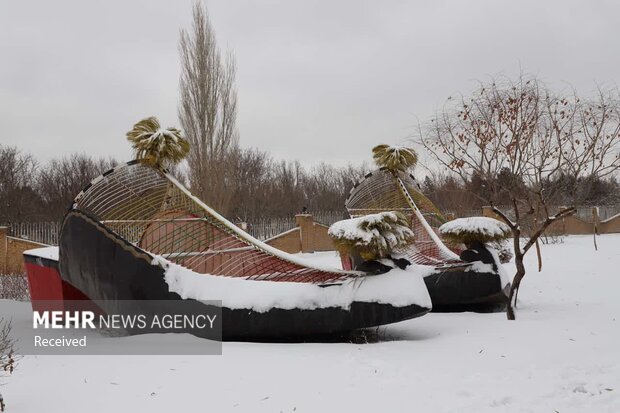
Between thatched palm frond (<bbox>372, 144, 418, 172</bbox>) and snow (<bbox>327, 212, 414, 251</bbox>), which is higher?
thatched palm frond (<bbox>372, 144, 418, 172</bbox>)

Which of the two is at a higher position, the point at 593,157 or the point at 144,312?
the point at 593,157

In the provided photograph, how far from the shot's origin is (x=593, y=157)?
6824 millimetres

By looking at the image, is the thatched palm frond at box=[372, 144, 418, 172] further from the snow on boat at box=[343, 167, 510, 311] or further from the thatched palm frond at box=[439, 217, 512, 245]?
the thatched palm frond at box=[439, 217, 512, 245]

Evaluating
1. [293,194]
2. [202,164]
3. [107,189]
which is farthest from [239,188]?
[107,189]

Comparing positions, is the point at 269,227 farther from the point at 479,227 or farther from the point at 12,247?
the point at 479,227

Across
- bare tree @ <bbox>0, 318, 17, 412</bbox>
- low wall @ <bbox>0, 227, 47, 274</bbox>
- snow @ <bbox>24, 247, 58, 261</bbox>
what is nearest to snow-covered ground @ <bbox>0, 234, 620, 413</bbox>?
bare tree @ <bbox>0, 318, 17, 412</bbox>

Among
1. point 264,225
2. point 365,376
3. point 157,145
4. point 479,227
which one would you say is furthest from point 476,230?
point 264,225

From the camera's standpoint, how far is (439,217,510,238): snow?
6.46 meters

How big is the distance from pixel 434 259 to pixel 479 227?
1578 mm

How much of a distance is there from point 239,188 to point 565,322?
2787cm

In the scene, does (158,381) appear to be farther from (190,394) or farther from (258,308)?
(258,308)

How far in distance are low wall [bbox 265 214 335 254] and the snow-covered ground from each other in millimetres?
16149

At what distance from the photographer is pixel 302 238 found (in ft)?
71.1

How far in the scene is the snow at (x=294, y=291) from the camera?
15.8 ft
